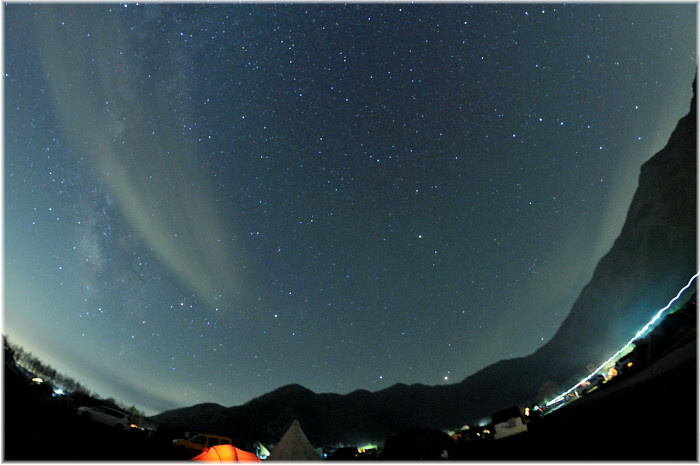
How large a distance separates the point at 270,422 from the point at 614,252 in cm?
9650

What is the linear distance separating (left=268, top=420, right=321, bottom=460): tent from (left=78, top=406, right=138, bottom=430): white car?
9125 millimetres

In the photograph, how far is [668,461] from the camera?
4.54m

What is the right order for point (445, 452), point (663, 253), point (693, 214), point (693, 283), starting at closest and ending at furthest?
1. point (445, 452)
2. point (693, 283)
3. point (693, 214)
4. point (663, 253)

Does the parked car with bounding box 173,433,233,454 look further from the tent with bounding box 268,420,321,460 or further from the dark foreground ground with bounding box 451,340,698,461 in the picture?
the dark foreground ground with bounding box 451,340,698,461

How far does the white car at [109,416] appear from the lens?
16297mm

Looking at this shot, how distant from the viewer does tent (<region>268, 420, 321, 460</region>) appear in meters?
13.2

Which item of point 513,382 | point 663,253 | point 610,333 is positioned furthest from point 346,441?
point 663,253

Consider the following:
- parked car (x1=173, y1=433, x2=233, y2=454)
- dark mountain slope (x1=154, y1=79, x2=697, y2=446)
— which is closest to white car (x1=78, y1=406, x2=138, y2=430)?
parked car (x1=173, y1=433, x2=233, y2=454)

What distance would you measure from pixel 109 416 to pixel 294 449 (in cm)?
1075

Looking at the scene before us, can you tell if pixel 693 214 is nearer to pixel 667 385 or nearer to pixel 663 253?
pixel 663 253

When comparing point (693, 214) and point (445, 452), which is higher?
point (693, 214)

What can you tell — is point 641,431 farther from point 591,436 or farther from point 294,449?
point 294,449

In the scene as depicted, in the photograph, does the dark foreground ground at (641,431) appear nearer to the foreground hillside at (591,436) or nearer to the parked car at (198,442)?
the foreground hillside at (591,436)

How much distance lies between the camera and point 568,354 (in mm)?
100438
